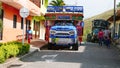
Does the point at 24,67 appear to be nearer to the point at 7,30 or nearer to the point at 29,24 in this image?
the point at 7,30

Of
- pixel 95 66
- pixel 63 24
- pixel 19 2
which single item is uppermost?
pixel 19 2

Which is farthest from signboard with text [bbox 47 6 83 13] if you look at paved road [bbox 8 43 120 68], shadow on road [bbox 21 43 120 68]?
paved road [bbox 8 43 120 68]

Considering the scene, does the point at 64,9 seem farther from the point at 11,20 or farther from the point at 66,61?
the point at 66,61

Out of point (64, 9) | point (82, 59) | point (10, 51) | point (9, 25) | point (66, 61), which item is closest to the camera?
point (10, 51)

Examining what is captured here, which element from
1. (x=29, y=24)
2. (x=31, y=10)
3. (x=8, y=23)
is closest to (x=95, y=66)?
(x=8, y=23)

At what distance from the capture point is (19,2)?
28.4m

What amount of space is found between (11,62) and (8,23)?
12875 mm

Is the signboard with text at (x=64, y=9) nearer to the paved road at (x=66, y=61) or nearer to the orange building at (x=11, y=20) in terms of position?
the orange building at (x=11, y=20)

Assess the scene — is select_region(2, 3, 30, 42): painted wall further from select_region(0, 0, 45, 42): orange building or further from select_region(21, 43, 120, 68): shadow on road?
select_region(21, 43, 120, 68): shadow on road

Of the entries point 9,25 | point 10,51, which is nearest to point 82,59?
point 10,51

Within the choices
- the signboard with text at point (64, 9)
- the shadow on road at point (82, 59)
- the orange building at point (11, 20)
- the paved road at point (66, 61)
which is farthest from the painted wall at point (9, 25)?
the paved road at point (66, 61)

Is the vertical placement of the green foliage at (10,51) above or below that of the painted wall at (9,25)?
below

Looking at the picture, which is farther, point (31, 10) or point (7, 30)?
point (31, 10)

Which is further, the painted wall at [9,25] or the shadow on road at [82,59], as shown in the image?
the painted wall at [9,25]
